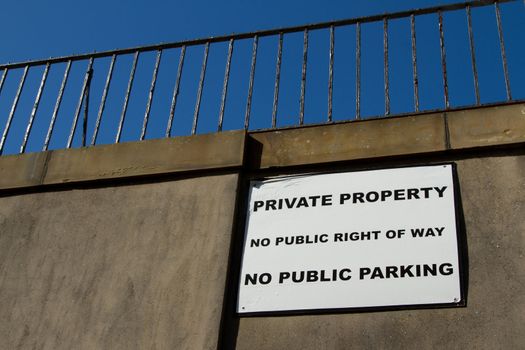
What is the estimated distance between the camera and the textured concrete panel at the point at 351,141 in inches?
230

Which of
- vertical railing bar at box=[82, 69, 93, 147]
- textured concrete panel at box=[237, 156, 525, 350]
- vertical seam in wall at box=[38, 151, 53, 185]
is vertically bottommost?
textured concrete panel at box=[237, 156, 525, 350]

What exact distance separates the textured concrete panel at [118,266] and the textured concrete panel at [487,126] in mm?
1648

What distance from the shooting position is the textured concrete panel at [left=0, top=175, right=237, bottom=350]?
557cm

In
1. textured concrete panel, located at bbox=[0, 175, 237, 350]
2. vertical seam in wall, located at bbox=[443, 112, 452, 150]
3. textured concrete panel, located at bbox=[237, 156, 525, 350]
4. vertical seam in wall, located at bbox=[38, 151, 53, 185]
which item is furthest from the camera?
vertical seam in wall, located at bbox=[38, 151, 53, 185]

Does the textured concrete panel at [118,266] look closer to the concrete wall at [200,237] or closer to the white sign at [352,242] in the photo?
the concrete wall at [200,237]

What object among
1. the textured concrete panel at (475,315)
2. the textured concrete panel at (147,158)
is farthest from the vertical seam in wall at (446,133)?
the textured concrete panel at (147,158)

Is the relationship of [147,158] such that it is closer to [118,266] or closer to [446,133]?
[118,266]

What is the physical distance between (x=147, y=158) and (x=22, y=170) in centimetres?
110

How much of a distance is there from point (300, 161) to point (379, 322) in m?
1.43

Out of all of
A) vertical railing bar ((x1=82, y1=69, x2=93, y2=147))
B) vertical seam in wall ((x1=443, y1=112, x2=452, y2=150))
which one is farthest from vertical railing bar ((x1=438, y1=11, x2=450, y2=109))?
vertical railing bar ((x1=82, y1=69, x2=93, y2=147))

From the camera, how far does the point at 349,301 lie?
5.30m

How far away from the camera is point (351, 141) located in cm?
600

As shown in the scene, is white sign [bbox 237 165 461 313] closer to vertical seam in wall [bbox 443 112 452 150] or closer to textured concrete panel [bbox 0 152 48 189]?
vertical seam in wall [bbox 443 112 452 150]

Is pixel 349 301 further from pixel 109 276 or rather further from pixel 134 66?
pixel 134 66
